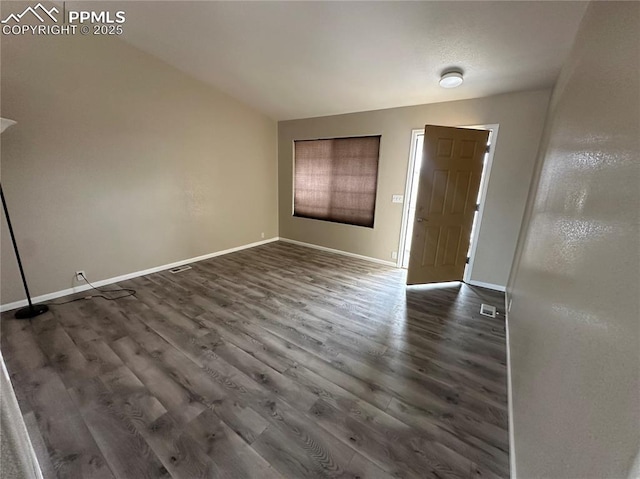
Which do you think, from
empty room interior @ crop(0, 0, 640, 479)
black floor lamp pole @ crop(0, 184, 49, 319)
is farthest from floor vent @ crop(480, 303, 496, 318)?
black floor lamp pole @ crop(0, 184, 49, 319)

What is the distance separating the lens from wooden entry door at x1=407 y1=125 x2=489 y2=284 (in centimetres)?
307

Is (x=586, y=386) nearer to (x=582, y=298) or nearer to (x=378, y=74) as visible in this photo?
(x=582, y=298)

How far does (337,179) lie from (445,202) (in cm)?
197

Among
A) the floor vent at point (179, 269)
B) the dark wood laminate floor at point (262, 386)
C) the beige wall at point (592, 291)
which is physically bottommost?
the dark wood laminate floor at point (262, 386)

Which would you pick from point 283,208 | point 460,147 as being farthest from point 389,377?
point 283,208

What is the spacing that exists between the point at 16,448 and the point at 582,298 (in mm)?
1817

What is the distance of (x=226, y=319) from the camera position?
253 cm

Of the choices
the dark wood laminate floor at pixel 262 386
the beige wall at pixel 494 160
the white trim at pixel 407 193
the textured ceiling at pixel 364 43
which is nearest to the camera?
the dark wood laminate floor at pixel 262 386

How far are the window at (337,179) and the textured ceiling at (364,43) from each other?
84 cm

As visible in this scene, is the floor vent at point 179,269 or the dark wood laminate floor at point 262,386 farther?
the floor vent at point 179,269

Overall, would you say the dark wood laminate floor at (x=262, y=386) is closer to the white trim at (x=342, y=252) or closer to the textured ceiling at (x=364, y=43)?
the white trim at (x=342, y=252)

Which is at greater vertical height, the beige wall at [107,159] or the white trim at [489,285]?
the beige wall at [107,159]

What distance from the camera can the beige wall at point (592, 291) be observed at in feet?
1.91

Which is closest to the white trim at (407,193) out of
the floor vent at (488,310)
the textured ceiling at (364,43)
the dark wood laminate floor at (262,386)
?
the textured ceiling at (364,43)
